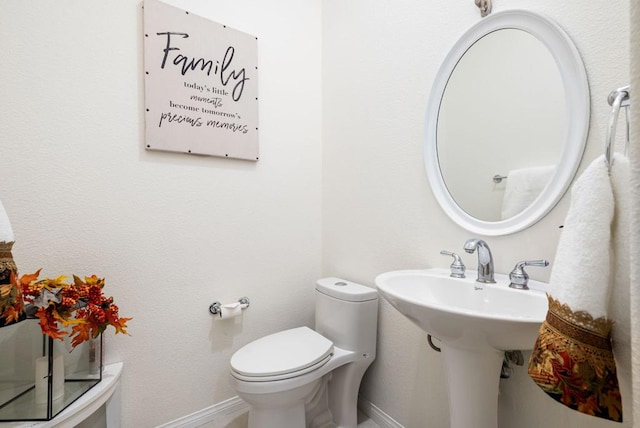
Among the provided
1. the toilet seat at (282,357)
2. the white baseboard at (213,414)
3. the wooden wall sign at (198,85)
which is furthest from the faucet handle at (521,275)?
the white baseboard at (213,414)

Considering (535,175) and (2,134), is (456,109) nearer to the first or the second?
(535,175)

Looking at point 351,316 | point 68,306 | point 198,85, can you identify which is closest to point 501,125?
point 351,316

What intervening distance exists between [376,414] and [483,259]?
1002mm

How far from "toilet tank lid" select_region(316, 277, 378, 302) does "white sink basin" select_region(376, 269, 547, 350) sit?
1.11 feet

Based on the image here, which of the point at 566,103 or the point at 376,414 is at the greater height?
the point at 566,103

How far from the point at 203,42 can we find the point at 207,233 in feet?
2.98

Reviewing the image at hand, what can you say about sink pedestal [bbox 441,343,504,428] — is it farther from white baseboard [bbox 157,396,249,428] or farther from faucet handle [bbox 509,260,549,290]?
white baseboard [bbox 157,396,249,428]

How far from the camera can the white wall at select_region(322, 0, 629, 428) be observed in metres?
0.84

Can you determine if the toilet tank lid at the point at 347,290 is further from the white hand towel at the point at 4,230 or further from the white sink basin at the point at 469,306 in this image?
the white hand towel at the point at 4,230

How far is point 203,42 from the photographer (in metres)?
1.41

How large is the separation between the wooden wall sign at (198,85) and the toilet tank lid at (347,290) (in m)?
0.77

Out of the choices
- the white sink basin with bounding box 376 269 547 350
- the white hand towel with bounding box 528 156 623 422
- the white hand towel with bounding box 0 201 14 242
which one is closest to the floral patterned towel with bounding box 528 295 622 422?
the white hand towel with bounding box 528 156 623 422

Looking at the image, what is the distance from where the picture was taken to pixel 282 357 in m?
1.21

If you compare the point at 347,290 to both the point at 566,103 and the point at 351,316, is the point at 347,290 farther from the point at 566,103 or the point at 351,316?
the point at 566,103
